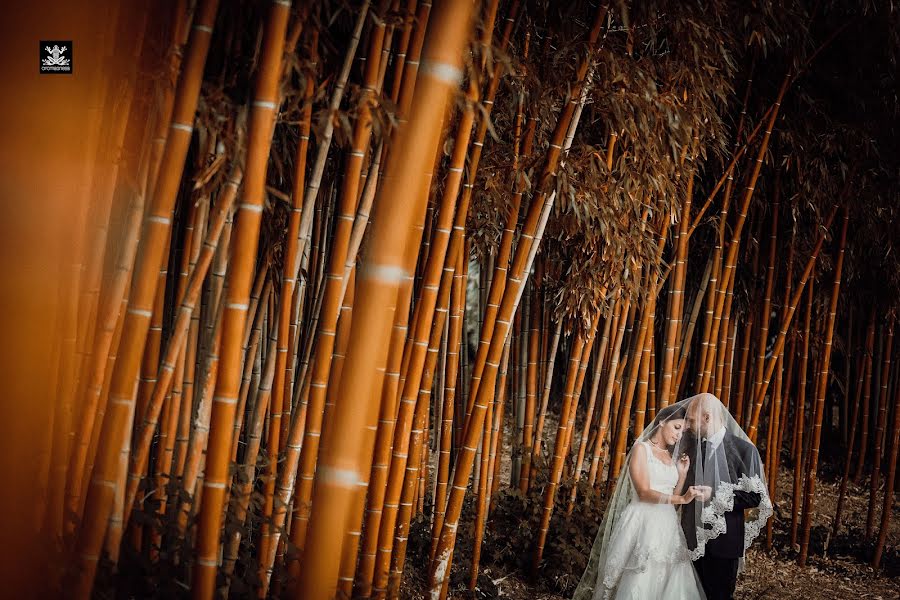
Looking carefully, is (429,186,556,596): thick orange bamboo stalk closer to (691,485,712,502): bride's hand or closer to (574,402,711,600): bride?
(574,402,711,600): bride

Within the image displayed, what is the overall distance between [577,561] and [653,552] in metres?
0.86

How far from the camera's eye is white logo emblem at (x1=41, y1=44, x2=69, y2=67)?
51.1 inches

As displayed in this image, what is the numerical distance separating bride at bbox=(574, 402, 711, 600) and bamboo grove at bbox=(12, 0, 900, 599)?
2.20ft

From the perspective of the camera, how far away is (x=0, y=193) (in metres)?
1.26

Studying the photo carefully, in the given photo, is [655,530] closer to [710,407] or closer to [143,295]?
[710,407]

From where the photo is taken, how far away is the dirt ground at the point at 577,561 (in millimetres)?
3613

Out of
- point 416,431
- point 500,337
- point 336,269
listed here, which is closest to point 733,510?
point 500,337

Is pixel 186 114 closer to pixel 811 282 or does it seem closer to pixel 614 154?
pixel 614 154

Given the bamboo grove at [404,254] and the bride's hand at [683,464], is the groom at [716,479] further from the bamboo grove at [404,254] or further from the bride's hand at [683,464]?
the bamboo grove at [404,254]

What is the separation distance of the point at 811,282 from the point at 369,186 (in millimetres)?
3326

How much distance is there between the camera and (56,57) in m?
1.33

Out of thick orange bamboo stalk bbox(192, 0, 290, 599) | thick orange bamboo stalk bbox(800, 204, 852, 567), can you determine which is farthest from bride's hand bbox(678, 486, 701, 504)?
thick orange bamboo stalk bbox(800, 204, 852, 567)

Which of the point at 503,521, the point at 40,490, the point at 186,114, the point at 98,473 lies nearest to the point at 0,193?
the point at 186,114

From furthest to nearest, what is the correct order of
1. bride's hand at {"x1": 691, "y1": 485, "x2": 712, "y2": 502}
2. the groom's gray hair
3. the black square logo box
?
1. the groom's gray hair
2. bride's hand at {"x1": 691, "y1": 485, "x2": 712, "y2": 502}
3. the black square logo box
